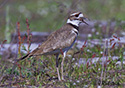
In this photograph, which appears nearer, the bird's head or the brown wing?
the brown wing

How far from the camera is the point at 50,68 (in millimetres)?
5953

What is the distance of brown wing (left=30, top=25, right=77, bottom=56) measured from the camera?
525 cm

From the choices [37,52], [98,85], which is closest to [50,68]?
[37,52]

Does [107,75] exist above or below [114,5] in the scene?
below

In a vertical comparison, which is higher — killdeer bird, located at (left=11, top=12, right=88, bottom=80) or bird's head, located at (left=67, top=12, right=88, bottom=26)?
bird's head, located at (left=67, top=12, right=88, bottom=26)

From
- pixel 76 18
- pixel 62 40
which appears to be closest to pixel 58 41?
pixel 62 40

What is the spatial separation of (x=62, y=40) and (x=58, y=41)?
75mm

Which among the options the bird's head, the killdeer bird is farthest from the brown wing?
the bird's head

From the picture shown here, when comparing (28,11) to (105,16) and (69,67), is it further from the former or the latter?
(69,67)

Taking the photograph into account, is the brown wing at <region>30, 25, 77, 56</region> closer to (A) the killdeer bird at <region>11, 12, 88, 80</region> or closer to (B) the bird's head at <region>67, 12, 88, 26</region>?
(A) the killdeer bird at <region>11, 12, 88, 80</region>

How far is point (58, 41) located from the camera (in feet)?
17.6

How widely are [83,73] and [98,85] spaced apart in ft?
2.71

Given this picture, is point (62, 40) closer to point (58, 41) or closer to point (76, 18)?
point (58, 41)

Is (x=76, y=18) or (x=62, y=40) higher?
(x=76, y=18)
